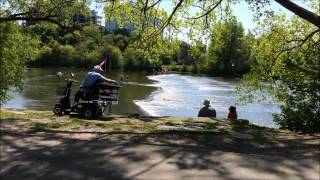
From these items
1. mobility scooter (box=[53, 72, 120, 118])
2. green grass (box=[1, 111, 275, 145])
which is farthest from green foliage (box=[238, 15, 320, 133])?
mobility scooter (box=[53, 72, 120, 118])

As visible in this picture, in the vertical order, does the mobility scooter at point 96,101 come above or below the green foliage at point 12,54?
below

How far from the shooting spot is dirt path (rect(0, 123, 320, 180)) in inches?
323

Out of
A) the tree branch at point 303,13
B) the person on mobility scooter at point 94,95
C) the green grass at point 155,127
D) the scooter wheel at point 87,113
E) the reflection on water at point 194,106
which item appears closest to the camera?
the green grass at point 155,127

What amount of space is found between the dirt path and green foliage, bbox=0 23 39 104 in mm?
7742

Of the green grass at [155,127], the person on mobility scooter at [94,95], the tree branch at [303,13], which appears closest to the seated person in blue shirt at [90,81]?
the person on mobility scooter at [94,95]

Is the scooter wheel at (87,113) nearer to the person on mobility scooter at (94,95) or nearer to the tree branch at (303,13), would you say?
the person on mobility scooter at (94,95)

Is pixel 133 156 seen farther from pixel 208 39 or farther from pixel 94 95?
pixel 208 39

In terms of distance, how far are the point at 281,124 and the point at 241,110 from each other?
2364 cm

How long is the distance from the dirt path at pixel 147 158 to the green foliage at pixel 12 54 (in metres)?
7.74

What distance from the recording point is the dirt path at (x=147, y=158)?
8195 millimetres

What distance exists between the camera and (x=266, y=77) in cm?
2633

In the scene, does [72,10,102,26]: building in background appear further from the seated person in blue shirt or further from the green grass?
the green grass

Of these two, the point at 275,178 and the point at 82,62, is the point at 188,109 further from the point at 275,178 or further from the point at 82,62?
the point at 82,62

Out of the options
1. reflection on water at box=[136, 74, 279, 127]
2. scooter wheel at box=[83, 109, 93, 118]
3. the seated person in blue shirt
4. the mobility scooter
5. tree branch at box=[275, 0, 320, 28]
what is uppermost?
tree branch at box=[275, 0, 320, 28]
